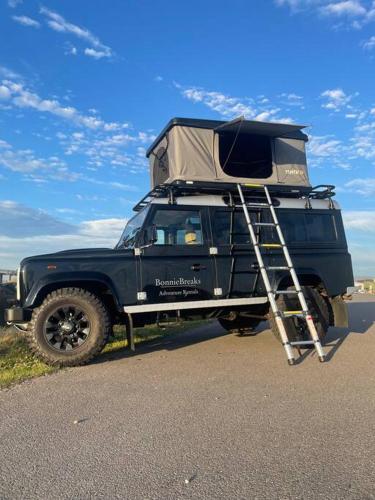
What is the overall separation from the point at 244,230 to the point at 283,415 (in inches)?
160

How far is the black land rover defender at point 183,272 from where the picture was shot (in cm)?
667

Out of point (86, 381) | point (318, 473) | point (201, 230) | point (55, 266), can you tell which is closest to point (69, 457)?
point (318, 473)

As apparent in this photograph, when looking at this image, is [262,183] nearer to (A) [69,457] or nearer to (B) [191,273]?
(B) [191,273]

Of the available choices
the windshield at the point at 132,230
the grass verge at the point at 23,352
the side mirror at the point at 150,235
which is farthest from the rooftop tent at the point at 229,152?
the grass verge at the point at 23,352

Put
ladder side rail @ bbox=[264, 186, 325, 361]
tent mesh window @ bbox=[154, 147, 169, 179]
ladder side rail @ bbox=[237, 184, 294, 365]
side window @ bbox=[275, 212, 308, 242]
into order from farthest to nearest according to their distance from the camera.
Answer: tent mesh window @ bbox=[154, 147, 169, 179], side window @ bbox=[275, 212, 308, 242], ladder side rail @ bbox=[264, 186, 325, 361], ladder side rail @ bbox=[237, 184, 294, 365]

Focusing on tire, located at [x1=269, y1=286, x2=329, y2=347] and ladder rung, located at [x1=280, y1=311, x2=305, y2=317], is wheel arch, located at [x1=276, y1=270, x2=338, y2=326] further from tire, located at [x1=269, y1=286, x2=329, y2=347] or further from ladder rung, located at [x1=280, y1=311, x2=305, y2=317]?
ladder rung, located at [x1=280, y1=311, x2=305, y2=317]

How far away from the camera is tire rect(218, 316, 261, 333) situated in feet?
30.8

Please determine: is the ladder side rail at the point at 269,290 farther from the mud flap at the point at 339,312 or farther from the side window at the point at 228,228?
the mud flap at the point at 339,312

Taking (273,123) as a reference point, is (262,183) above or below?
below

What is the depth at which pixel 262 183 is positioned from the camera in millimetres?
8352

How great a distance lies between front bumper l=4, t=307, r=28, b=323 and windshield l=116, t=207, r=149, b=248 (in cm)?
199

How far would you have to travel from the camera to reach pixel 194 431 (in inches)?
155

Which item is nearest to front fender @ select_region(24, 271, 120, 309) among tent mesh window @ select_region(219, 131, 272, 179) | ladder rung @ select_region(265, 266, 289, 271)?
ladder rung @ select_region(265, 266, 289, 271)

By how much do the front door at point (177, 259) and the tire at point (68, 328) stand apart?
2.70 feet
